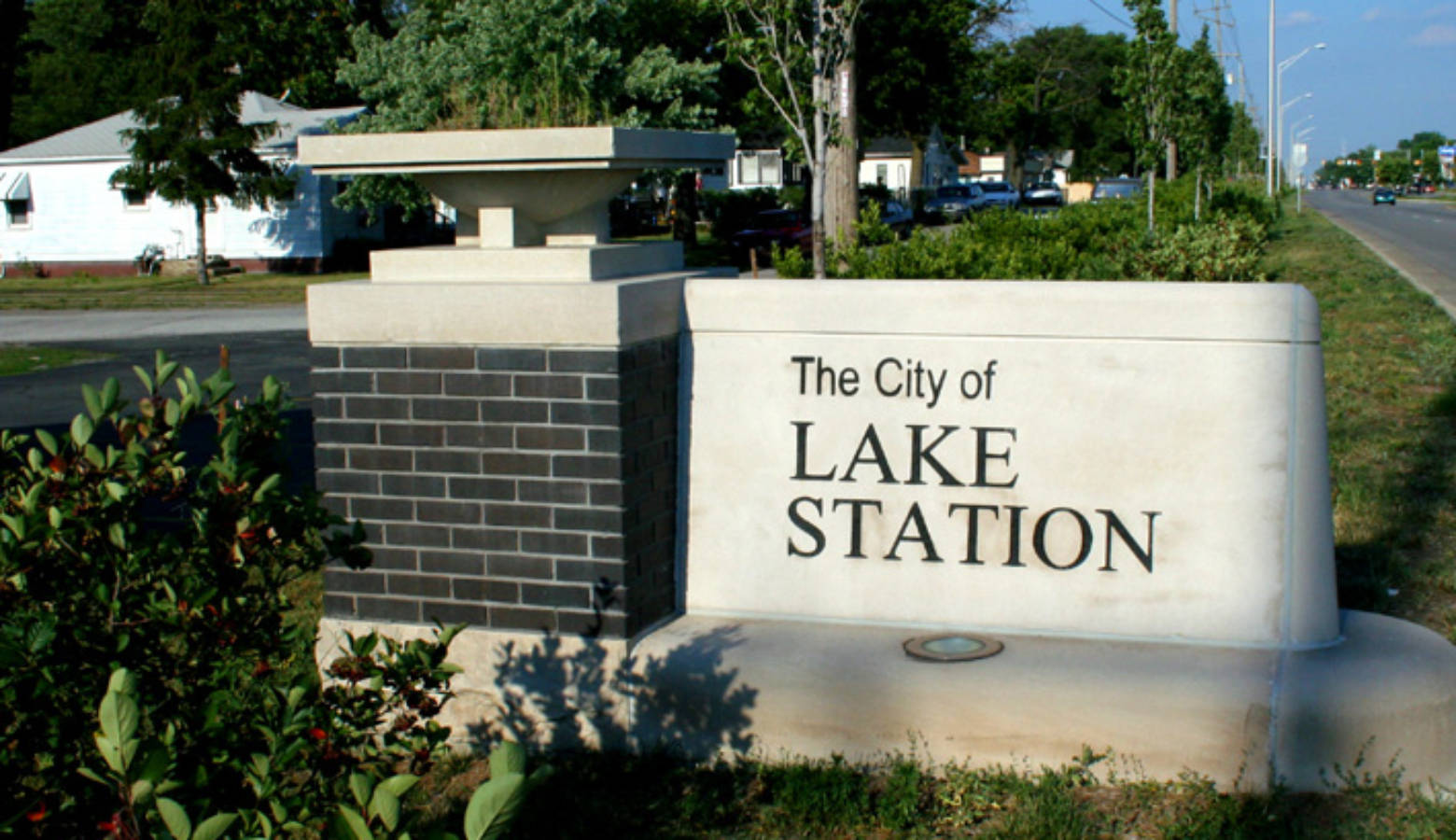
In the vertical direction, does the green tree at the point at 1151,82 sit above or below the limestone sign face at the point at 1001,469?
above

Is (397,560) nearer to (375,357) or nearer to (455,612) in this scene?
(455,612)

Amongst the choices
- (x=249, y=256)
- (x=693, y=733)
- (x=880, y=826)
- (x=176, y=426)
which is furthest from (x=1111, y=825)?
(x=249, y=256)

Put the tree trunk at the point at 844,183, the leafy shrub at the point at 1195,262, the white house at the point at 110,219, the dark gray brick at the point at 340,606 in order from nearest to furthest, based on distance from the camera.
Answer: the dark gray brick at the point at 340,606 < the leafy shrub at the point at 1195,262 < the tree trunk at the point at 844,183 < the white house at the point at 110,219

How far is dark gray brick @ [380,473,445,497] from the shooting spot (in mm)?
4488

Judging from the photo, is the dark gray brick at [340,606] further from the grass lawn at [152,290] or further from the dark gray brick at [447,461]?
the grass lawn at [152,290]

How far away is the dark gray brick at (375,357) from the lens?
14.7ft

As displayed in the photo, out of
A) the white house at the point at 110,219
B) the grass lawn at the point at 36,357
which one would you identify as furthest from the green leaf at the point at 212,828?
the white house at the point at 110,219

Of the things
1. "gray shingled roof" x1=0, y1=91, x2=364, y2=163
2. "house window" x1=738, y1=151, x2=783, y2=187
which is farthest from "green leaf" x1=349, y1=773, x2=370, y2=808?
"house window" x1=738, y1=151, x2=783, y2=187

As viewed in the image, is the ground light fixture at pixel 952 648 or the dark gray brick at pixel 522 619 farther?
the dark gray brick at pixel 522 619

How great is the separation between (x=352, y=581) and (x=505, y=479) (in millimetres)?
697

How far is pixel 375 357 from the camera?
14.8 ft

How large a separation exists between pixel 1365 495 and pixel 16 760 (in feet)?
21.6

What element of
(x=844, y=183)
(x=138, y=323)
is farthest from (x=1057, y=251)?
(x=138, y=323)

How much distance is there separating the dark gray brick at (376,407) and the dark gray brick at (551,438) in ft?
1.39
